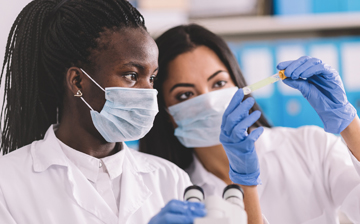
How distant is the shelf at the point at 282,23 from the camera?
6.98 feet

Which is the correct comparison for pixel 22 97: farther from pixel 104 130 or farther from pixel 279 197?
pixel 279 197

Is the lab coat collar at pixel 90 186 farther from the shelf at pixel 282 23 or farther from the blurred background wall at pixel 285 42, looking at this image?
the shelf at pixel 282 23

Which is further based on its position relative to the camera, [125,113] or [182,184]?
[182,184]

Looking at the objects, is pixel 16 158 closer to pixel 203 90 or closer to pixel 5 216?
pixel 5 216

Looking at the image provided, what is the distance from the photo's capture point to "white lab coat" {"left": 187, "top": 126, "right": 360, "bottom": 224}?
1266 mm

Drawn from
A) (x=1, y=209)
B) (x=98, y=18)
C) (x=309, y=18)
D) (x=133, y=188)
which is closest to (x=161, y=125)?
(x=133, y=188)

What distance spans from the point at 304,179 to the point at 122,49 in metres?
0.80

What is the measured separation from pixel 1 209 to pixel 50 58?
1.38 feet

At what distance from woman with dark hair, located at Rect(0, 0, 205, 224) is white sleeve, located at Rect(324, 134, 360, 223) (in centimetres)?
55

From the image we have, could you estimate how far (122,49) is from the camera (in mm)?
981

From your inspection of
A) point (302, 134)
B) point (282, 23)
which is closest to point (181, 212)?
point (302, 134)

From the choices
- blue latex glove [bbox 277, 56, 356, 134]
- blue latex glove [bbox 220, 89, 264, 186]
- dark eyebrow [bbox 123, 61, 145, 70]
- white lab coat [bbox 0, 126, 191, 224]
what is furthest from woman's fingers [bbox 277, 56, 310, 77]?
white lab coat [bbox 0, 126, 191, 224]

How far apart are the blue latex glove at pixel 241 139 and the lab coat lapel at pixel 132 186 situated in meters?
0.25

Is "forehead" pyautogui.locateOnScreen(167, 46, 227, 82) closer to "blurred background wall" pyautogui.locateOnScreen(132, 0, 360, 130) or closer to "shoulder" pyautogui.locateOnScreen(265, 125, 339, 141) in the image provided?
"shoulder" pyautogui.locateOnScreen(265, 125, 339, 141)
